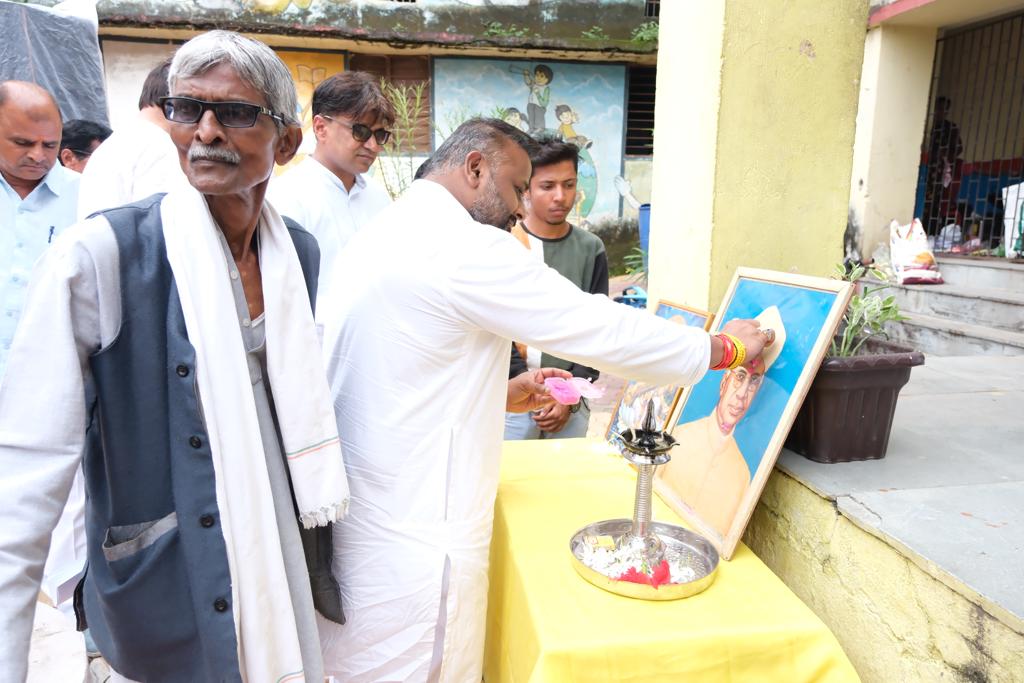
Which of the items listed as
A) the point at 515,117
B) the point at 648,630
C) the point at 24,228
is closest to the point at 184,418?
the point at 648,630

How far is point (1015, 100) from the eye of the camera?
7.54 metres

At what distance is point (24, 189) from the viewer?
315 centimetres

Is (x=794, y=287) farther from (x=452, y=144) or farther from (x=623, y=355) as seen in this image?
(x=452, y=144)

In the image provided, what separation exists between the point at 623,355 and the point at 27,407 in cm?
109

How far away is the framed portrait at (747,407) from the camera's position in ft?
4.95

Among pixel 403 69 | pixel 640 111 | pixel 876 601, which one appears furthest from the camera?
pixel 640 111

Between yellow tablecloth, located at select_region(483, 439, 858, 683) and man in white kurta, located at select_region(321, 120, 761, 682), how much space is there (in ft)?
0.43

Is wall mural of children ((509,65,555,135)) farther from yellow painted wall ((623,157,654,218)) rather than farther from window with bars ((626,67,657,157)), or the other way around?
yellow painted wall ((623,157,654,218))

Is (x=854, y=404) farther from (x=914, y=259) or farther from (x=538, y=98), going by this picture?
(x=538, y=98)

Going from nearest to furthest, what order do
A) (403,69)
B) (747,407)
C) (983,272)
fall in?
(747,407) < (983,272) < (403,69)

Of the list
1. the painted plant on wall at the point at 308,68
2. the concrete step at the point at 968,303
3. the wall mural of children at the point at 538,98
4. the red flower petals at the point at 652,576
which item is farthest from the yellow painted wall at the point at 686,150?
the painted plant on wall at the point at 308,68

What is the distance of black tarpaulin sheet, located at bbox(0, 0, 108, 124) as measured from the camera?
15.7 ft

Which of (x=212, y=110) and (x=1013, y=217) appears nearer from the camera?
(x=212, y=110)

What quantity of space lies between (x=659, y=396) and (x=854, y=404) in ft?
2.14
